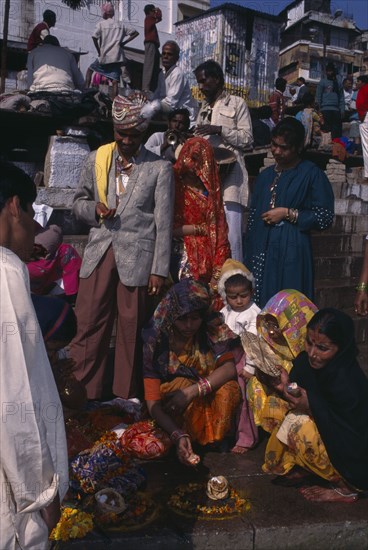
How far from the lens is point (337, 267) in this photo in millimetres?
8234

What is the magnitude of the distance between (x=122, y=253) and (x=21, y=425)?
280 cm

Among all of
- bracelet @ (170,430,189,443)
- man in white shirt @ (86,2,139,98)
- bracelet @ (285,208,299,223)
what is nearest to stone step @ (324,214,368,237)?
bracelet @ (285,208,299,223)

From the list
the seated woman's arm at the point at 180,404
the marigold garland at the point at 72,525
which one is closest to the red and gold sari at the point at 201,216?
the seated woman's arm at the point at 180,404

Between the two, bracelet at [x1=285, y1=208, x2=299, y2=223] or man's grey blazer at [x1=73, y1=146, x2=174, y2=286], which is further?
bracelet at [x1=285, y1=208, x2=299, y2=223]

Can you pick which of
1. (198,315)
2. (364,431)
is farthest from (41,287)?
(364,431)

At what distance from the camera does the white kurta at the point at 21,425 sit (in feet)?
5.46

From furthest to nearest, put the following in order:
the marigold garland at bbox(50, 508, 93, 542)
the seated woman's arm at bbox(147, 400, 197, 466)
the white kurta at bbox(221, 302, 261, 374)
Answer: the white kurta at bbox(221, 302, 261, 374)
the seated woman's arm at bbox(147, 400, 197, 466)
the marigold garland at bbox(50, 508, 93, 542)

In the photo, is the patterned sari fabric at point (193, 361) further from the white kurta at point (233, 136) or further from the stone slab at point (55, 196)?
the stone slab at point (55, 196)

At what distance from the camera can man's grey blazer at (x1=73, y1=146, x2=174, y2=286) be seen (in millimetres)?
4426

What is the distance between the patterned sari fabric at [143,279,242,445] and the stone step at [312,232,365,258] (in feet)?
13.9

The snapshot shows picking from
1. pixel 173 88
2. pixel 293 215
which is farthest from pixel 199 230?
pixel 173 88

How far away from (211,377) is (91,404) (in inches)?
39.7

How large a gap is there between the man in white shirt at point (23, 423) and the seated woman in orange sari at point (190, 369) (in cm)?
224

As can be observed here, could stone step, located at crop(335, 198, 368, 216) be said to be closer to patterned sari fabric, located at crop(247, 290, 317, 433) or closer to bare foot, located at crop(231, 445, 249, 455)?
patterned sari fabric, located at crop(247, 290, 317, 433)
